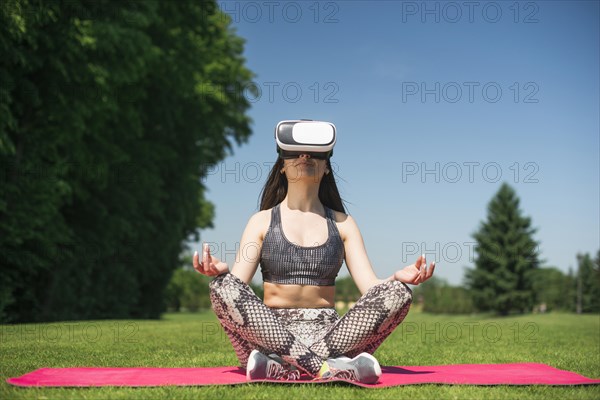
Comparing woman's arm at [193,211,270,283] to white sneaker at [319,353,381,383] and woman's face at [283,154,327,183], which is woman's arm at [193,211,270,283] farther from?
white sneaker at [319,353,381,383]

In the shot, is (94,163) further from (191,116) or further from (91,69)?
(191,116)

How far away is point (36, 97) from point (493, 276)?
3724 centimetres

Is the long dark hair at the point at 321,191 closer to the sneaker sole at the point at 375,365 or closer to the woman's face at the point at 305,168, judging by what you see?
the woman's face at the point at 305,168

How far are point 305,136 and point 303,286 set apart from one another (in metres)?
1.24

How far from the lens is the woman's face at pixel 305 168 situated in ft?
17.0

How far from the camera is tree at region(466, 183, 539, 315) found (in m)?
44.0

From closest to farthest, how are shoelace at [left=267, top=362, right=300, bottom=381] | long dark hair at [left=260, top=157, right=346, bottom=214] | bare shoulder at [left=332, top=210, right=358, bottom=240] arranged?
shoelace at [left=267, top=362, right=300, bottom=381], bare shoulder at [left=332, top=210, right=358, bottom=240], long dark hair at [left=260, top=157, right=346, bottom=214]

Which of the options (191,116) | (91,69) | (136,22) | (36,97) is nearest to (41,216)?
(36,97)

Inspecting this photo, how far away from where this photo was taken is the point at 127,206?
19.4m

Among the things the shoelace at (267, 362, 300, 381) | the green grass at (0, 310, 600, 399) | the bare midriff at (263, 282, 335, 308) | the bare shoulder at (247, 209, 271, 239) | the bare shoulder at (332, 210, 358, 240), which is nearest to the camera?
the green grass at (0, 310, 600, 399)

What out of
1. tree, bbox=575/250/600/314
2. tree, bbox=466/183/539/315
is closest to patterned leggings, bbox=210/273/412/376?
tree, bbox=466/183/539/315

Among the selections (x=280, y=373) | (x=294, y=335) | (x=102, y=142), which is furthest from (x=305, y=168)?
(x=102, y=142)

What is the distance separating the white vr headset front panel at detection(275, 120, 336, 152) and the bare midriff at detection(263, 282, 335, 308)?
1150 millimetres

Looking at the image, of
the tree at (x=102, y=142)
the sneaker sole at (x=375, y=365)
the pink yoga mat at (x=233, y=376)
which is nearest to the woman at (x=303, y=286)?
the sneaker sole at (x=375, y=365)
